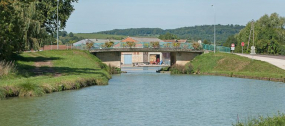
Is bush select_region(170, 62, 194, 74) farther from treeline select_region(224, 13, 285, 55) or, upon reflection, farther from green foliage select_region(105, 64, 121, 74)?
treeline select_region(224, 13, 285, 55)

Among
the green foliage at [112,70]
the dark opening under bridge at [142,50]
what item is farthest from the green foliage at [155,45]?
the green foliage at [112,70]

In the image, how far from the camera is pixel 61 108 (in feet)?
94.6

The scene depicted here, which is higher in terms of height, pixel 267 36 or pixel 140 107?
pixel 267 36

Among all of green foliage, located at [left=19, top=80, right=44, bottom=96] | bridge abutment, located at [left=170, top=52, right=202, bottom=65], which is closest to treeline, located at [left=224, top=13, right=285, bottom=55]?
bridge abutment, located at [left=170, top=52, right=202, bottom=65]

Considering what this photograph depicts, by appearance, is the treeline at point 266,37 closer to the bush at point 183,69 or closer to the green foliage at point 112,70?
the bush at point 183,69

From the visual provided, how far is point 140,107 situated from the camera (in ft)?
97.9

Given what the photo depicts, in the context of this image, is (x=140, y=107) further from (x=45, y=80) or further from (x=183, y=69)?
(x=183, y=69)

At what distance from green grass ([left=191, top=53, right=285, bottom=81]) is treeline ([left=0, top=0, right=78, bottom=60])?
71.7 feet

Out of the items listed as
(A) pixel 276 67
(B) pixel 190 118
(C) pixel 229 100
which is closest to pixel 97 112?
(B) pixel 190 118

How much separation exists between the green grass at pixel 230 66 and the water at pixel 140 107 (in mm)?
20944

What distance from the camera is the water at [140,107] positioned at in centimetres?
2470

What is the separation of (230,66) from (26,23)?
31332mm

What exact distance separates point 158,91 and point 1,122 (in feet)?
62.7

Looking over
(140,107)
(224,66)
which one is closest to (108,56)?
(224,66)
